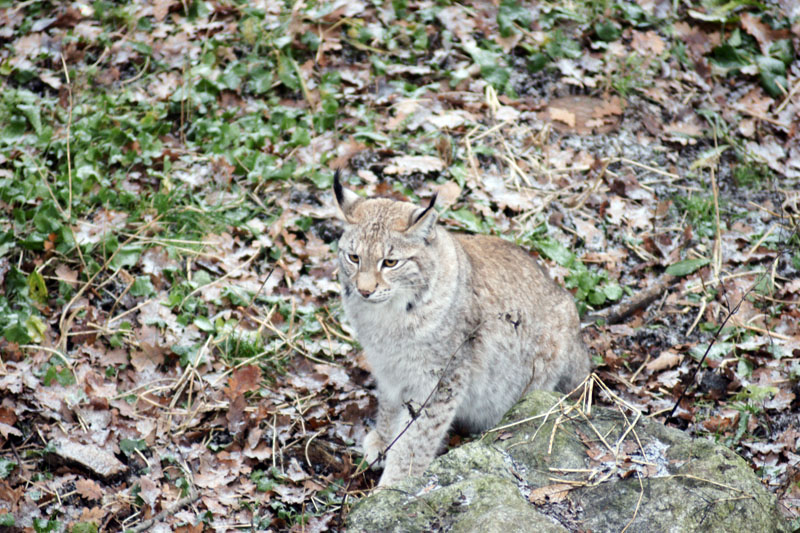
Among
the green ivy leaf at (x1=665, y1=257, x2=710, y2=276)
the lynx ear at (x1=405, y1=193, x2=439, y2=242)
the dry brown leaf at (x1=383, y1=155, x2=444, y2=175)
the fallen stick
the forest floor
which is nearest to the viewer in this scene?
the lynx ear at (x1=405, y1=193, x2=439, y2=242)

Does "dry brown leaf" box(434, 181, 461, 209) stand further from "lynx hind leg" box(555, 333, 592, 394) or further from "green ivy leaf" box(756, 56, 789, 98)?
"green ivy leaf" box(756, 56, 789, 98)

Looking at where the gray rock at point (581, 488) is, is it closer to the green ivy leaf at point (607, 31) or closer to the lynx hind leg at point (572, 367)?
the lynx hind leg at point (572, 367)

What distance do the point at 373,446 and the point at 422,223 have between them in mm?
1568

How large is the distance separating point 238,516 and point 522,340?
7.08 ft

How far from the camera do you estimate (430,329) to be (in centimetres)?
472

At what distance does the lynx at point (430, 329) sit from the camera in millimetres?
4637

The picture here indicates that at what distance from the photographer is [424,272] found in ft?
15.5

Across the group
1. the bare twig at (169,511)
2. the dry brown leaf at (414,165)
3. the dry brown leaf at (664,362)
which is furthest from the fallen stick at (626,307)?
the bare twig at (169,511)

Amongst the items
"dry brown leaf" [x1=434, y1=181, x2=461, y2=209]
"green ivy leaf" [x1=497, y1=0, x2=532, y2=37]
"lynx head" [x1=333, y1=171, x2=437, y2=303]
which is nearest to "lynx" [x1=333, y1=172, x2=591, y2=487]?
"lynx head" [x1=333, y1=171, x2=437, y2=303]

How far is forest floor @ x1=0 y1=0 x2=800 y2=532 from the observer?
4893 mm

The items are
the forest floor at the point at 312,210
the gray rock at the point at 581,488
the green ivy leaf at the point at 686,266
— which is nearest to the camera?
the gray rock at the point at 581,488

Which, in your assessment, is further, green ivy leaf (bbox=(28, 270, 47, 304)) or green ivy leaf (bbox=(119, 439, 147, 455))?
green ivy leaf (bbox=(28, 270, 47, 304))

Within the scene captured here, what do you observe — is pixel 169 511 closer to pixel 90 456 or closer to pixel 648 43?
pixel 90 456

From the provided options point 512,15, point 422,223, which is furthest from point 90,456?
point 512,15
